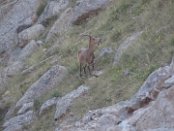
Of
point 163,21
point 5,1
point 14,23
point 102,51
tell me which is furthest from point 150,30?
point 5,1

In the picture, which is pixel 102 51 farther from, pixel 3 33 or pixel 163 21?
pixel 3 33

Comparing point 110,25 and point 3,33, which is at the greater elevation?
point 110,25

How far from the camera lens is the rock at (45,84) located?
1622 centimetres

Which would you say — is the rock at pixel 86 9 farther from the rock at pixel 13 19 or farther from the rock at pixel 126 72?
the rock at pixel 126 72

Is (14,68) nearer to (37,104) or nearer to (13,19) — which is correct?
(37,104)

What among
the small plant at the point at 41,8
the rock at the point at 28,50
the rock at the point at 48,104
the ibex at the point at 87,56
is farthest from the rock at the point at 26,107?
the small plant at the point at 41,8

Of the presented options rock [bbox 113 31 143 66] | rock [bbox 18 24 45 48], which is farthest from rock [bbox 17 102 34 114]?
rock [bbox 18 24 45 48]

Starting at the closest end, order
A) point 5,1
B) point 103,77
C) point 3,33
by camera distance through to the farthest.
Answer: point 103,77 → point 3,33 → point 5,1

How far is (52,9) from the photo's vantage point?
23.2 metres

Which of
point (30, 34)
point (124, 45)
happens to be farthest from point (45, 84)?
point (30, 34)

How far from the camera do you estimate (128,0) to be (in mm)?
18078

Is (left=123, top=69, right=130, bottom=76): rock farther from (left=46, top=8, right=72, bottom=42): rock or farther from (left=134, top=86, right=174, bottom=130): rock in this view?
(left=46, top=8, right=72, bottom=42): rock

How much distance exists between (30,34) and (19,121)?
804 cm

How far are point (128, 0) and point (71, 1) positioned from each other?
16.4 ft
